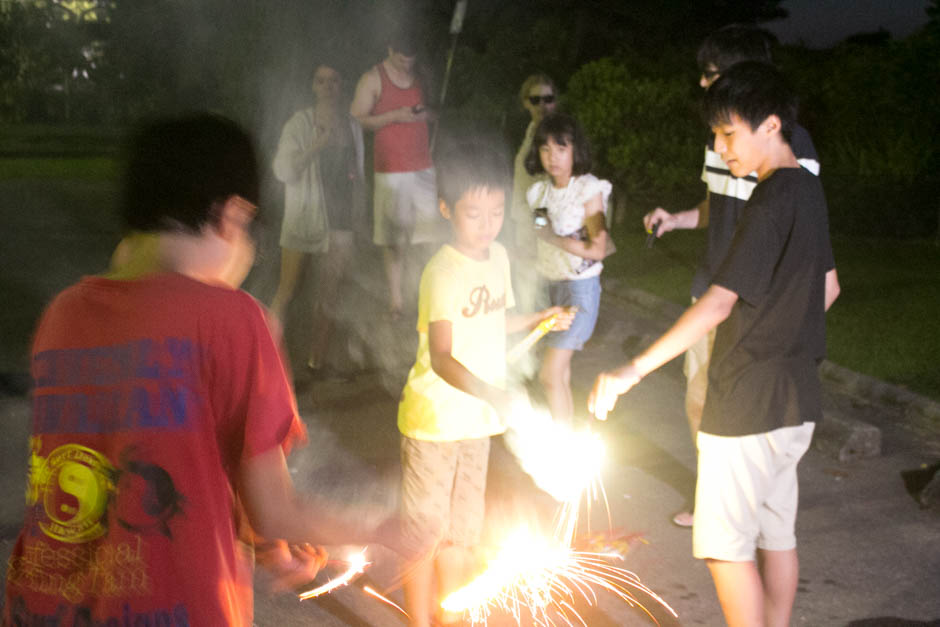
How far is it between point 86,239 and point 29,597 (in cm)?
1366

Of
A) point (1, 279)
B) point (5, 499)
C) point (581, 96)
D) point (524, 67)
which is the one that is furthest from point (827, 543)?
point (524, 67)

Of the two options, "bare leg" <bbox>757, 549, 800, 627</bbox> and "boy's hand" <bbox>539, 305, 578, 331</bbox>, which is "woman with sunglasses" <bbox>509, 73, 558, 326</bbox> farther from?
"bare leg" <bbox>757, 549, 800, 627</bbox>

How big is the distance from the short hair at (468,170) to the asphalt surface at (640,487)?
137cm

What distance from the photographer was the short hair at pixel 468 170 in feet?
11.0

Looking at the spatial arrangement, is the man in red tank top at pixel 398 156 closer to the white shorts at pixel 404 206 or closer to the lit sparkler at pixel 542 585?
the white shorts at pixel 404 206

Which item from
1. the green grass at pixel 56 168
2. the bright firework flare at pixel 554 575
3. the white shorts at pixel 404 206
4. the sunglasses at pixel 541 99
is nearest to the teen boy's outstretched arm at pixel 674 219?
the bright firework flare at pixel 554 575

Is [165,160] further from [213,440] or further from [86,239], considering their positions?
[86,239]

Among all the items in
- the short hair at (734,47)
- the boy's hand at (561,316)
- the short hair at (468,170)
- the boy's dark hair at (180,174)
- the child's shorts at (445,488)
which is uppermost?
the short hair at (734,47)

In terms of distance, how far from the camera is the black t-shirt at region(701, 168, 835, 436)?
313 centimetres

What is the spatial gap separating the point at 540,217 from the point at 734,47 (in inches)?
59.1

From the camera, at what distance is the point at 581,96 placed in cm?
1522

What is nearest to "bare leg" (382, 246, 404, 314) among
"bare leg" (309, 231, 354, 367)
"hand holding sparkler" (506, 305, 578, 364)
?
"bare leg" (309, 231, 354, 367)

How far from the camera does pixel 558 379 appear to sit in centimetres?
534

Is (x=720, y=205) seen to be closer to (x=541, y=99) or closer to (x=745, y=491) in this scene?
(x=745, y=491)
